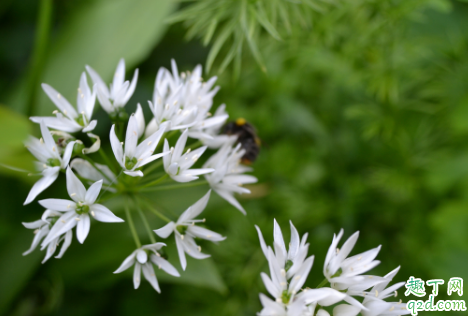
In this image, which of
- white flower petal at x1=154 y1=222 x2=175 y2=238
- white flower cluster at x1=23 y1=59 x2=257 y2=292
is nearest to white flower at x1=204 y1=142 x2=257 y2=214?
white flower cluster at x1=23 y1=59 x2=257 y2=292

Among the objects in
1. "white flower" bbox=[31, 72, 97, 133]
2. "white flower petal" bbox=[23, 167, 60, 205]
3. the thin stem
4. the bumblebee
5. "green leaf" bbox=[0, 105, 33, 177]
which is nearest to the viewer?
"green leaf" bbox=[0, 105, 33, 177]

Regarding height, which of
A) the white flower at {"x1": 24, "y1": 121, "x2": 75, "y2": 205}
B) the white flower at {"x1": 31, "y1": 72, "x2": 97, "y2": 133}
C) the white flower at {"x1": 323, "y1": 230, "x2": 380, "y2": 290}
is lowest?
the white flower at {"x1": 323, "y1": 230, "x2": 380, "y2": 290}

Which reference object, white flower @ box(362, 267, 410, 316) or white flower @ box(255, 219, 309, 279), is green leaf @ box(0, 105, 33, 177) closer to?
white flower @ box(255, 219, 309, 279)

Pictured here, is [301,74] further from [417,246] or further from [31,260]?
[31,260]

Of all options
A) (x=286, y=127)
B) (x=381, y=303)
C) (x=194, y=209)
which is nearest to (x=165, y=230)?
(x=194, y=209)

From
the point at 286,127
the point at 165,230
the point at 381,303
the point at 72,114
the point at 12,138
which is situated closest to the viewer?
the point at 12,138

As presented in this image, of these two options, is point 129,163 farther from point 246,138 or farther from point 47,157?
point 246,138

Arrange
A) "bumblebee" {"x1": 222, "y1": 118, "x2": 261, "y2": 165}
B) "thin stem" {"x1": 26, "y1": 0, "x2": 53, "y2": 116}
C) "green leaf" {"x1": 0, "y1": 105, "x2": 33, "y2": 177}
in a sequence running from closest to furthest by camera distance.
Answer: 1. "green leaf" {"x1": 0, "y1": 105, "x2": 33, "y2": 177}
2. "bumblebee" {"x1": 222, "y1": 118, "x2": 261, "y2": 165}
3. "thin stem" {"x1": 26, "y1": 0, "x2": 53, "y2": 116}
